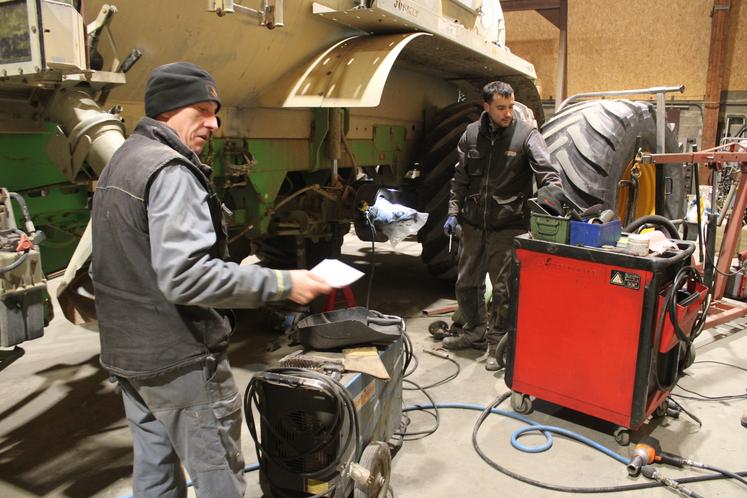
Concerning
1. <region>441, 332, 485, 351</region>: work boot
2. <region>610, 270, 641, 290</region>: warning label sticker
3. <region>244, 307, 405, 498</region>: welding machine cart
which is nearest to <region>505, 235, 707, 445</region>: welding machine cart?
<region>610, 270, 641, 290</region>: warning label sticker

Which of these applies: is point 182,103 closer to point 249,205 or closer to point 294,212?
point 249,205

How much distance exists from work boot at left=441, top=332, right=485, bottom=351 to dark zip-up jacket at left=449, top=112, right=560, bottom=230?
719mm

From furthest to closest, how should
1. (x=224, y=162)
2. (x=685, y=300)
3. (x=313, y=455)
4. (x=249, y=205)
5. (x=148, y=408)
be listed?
(x=249, y=205)
(x=224, y=162)
(x=685, y=300)
(x=313, y=455)
(x=148, y=408)

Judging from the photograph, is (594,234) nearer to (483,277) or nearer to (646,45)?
(483,277)

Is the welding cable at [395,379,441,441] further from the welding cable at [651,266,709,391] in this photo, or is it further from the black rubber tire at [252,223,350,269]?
the black rubber tire at [252,223,350,269]

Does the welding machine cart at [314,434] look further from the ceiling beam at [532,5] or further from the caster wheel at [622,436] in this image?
the ceiling beam at [532,5]

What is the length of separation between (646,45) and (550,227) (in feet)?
27.7

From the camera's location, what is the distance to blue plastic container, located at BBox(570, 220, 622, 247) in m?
2.54

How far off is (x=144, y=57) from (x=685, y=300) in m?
2.63

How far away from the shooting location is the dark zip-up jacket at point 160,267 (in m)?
1.43

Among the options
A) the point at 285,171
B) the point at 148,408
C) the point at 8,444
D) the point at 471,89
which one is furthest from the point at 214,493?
the point at 471,89

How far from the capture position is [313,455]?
1909mm

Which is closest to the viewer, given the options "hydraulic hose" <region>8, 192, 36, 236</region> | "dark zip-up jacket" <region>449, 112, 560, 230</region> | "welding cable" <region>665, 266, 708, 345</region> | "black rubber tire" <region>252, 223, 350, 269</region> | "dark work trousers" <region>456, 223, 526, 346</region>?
"hydraulic hose" <region>8, 192, 36, 236</region>

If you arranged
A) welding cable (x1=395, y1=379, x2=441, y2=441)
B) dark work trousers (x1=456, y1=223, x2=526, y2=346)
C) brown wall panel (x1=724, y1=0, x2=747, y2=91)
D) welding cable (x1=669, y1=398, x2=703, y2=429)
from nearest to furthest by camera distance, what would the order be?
welding cable (x1=395, y1=379, x2=441, y2=441)
welding cable (x1=669, y1=398, x2=703, y2=429)
dark work trousers (x1=456, y1=223, x2=526, y2=346)
brown wall panel (x1=724, y1=0, x2=747, y2=91)
